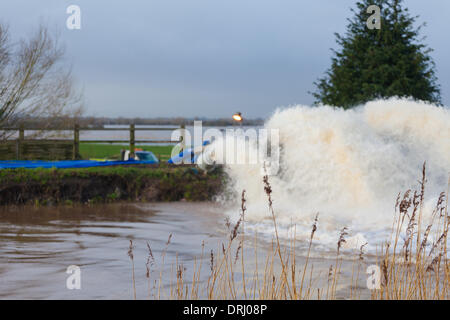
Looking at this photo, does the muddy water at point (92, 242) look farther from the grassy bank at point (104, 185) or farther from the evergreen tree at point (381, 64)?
the evergreen tree at point (381, 64)

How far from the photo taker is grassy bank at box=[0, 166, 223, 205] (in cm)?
1331

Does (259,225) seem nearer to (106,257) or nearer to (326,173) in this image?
(326,173)

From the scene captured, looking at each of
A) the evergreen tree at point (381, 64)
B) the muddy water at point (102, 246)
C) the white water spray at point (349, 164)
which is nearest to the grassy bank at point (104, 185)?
the muddy water at point (102, 246)

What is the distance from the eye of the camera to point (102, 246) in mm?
8484

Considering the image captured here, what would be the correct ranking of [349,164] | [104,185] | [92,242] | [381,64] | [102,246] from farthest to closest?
[381,64] → [104,185] → [349,164] → [92,242] → [102,246]

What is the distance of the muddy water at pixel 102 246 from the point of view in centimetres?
623

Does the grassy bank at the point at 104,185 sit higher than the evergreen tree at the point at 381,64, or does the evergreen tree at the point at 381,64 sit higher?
the evergreen tree at the point at 381,64

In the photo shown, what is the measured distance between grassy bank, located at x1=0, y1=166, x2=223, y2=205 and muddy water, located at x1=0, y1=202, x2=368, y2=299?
2.15 ft

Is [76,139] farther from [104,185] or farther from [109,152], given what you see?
[109,152]

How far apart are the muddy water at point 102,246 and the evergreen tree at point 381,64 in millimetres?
9187

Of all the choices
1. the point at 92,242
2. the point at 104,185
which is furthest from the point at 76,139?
the point at 92,242

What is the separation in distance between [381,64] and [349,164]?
900 cm

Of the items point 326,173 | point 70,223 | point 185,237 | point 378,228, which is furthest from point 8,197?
point 378,228

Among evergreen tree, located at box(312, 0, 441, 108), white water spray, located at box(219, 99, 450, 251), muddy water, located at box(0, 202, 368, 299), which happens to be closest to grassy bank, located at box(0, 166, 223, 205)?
muddy water, located at box(0, 202, 368, 299)
